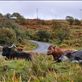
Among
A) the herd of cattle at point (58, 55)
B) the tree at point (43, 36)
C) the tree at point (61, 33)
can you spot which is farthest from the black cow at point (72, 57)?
the tree at point (43, 36)

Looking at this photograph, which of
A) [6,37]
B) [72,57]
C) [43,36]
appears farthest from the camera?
[43,36]

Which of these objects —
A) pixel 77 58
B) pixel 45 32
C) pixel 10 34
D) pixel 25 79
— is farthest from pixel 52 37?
pixel 25 79

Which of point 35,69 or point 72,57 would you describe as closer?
point 35,69

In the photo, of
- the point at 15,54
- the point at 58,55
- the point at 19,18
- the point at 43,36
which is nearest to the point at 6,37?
the point at 43,36

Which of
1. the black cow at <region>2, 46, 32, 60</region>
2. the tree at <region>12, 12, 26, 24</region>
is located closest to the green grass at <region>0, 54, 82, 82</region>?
the black cow at <region>2, 46, 32, 60</region>

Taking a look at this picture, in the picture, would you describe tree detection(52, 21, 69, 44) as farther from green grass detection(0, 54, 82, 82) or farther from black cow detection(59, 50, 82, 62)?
green grass detection(0, 54, 82, 82)

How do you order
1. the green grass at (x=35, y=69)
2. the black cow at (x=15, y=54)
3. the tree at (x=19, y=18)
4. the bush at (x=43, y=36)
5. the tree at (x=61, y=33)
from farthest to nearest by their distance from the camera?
the tree at (x=19, y=18) → the bush at (x=43, y=36) → the tree at (x=61, y=33) → the black cow at (x=15, y=54) → the green grass at (x=35, y=69)

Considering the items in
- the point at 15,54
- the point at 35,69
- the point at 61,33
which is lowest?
the point at 61,33

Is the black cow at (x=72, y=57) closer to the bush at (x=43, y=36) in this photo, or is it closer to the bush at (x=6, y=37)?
A: the bush at (x=6, y=37)

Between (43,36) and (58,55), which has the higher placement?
(58,55)

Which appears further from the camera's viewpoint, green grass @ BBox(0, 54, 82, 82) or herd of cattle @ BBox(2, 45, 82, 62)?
herd of cattle @ BBox(2, 45, 82, 62)

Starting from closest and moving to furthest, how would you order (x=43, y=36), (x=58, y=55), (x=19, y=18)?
(x=58, y=55) → (x=43, y=36) → (x=19, y=18)

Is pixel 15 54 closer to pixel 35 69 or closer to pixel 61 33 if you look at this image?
pixel 35 69

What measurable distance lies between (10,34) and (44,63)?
46.0 meters
